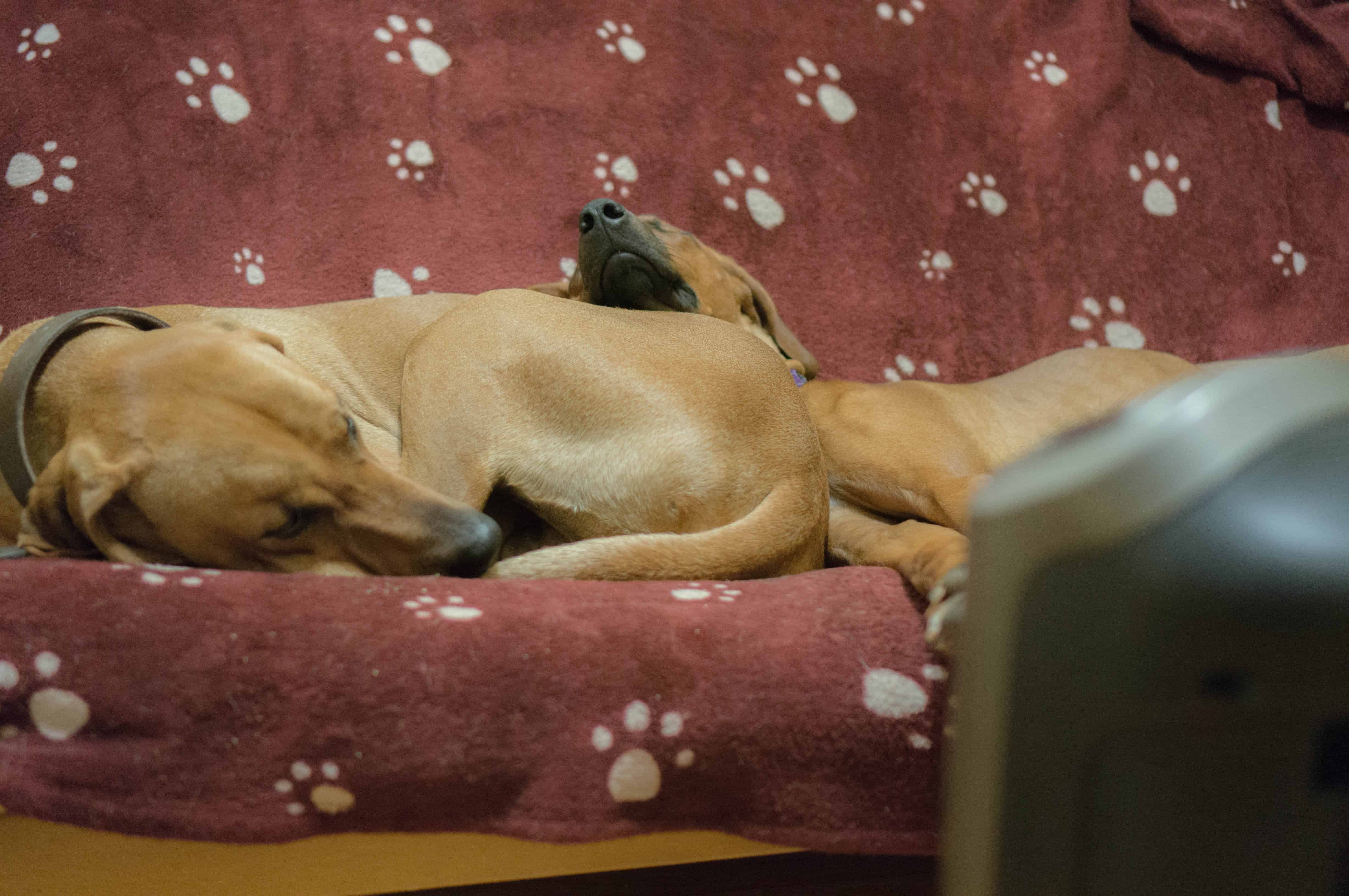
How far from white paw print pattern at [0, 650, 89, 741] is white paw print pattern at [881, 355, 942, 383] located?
1.89 meters

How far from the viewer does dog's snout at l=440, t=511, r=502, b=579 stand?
4.44 feet

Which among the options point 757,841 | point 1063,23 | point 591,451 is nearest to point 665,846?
point 757,841

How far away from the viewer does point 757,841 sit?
1.12 metres

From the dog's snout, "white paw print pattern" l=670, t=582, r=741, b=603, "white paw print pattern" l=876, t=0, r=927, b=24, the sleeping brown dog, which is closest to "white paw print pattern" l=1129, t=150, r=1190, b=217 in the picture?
the sleeping brown dog

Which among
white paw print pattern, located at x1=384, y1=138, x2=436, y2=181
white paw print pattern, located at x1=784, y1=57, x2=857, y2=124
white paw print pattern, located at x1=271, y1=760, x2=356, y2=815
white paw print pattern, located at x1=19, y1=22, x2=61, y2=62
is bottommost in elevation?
white paw print pattern, located at x1=271, y1=760, x2=356, y2=815

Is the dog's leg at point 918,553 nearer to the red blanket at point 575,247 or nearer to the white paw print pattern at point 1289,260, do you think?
the red blanket at point 575,247

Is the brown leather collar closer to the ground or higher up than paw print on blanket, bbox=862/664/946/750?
higher up

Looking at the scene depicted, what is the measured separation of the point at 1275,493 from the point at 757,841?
2.54 ft

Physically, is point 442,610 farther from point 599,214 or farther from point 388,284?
point 388,284

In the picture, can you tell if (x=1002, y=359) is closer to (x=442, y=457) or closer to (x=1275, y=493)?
(x=442, y=457)

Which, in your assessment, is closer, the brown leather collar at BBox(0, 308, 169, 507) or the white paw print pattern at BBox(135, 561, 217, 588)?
the white paw print pattern at BBox(135, 561, 217, 588)

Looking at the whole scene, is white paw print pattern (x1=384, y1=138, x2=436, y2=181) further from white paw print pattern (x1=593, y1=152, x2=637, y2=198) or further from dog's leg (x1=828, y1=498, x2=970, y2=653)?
dog's leg (x1=828, y1=498, x2=970, y2=653)

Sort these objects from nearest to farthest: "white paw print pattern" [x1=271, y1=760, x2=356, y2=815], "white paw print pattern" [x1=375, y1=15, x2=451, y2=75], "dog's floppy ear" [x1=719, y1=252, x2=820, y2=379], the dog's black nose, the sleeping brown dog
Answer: "white paw print pattern" [x1=271, y1=760, x2=356, y2=815], the sleeping brown dog, the dog's black nose, "dog's floppy ear" [x1=719, y1=252, x2=820, y2=379], "white paw print pattern" [x1=375, y1=15, x2=451, y2=75]

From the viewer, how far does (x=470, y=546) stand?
1354 millimetres
